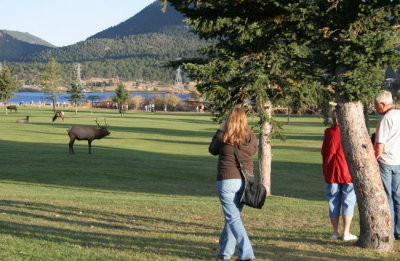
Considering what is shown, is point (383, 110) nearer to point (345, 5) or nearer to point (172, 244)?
point (345, 5)

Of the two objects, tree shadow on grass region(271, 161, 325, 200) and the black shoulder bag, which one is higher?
the black shoulder bag

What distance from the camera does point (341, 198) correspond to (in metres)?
9.09

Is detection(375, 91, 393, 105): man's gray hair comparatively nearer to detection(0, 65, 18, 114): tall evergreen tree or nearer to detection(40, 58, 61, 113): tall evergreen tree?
detection(0, 65, 18, 114): tall evergreen tree

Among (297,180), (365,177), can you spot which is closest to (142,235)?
(365,177)

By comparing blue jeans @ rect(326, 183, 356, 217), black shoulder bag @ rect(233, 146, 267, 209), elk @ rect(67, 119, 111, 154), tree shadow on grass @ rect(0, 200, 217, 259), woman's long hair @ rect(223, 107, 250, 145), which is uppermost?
woman's long hair @ rect(223, 107, 250, 145)

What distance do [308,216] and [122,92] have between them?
84.8 metres

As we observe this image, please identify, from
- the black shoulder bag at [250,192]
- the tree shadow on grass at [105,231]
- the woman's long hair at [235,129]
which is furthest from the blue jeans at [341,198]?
the woman's long hair at [235,129]

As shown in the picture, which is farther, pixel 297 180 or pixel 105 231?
pixel 297 180

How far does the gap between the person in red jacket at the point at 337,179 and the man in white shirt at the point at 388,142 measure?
1.78 feet

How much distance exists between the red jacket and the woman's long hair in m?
2.29

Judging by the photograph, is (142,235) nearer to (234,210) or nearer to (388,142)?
(234,210)

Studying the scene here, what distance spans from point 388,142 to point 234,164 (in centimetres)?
251

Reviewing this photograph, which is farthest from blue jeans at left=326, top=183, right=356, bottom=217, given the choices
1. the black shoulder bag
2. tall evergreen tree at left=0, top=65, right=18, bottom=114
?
tall evergreen tree at left=0, top=65, right=18, bottom=114

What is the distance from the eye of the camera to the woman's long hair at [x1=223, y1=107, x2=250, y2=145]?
7055 mm
